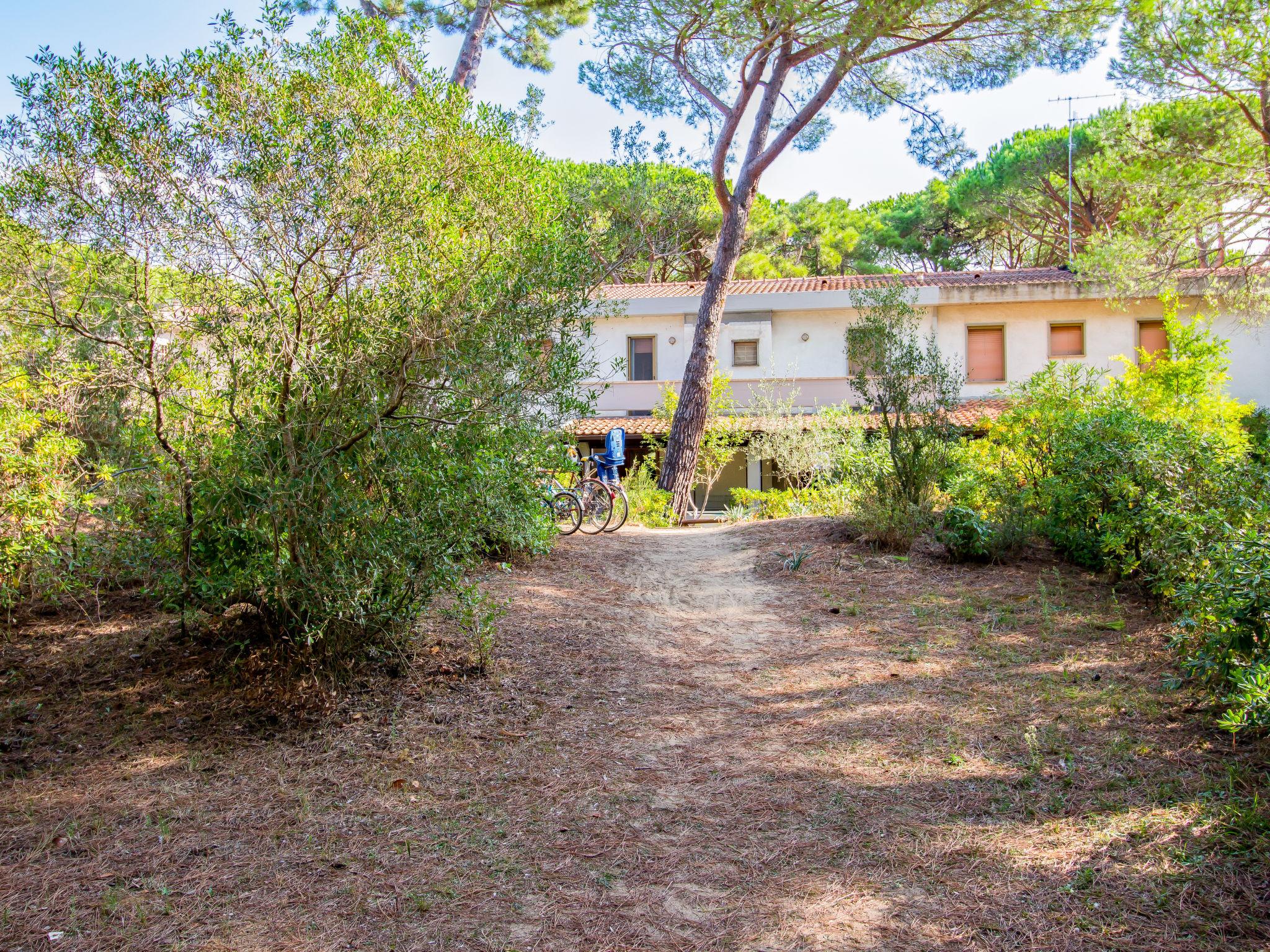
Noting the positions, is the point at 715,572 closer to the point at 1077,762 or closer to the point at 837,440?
the point at 1077,762

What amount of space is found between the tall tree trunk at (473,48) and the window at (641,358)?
9.31 m

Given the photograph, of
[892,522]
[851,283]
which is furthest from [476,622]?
[851,283]

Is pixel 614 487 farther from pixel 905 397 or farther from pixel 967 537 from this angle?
pixel 967 537

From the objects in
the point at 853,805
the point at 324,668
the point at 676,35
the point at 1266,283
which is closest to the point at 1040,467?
the point at 853,805

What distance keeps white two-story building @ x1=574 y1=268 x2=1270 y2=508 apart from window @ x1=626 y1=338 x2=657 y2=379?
0.10 ft

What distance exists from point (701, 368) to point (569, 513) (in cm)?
395

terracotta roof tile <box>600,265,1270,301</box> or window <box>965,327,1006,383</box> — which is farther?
window <box>965,327,1006,383</box>

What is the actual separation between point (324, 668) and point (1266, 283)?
57.2 feet

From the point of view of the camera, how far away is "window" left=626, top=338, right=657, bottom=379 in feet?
70.6

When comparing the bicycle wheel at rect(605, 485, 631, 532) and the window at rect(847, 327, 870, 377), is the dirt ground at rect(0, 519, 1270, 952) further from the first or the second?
the bicycle wheel at rect(605, 485, 631, 532)

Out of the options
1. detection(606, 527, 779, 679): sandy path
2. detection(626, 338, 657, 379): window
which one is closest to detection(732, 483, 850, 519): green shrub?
detection(606, 527, 779, 679): sandy path

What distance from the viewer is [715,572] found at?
28.3ft

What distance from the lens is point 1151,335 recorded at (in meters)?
19.6

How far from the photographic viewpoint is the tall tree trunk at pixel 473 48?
12.8 meters
